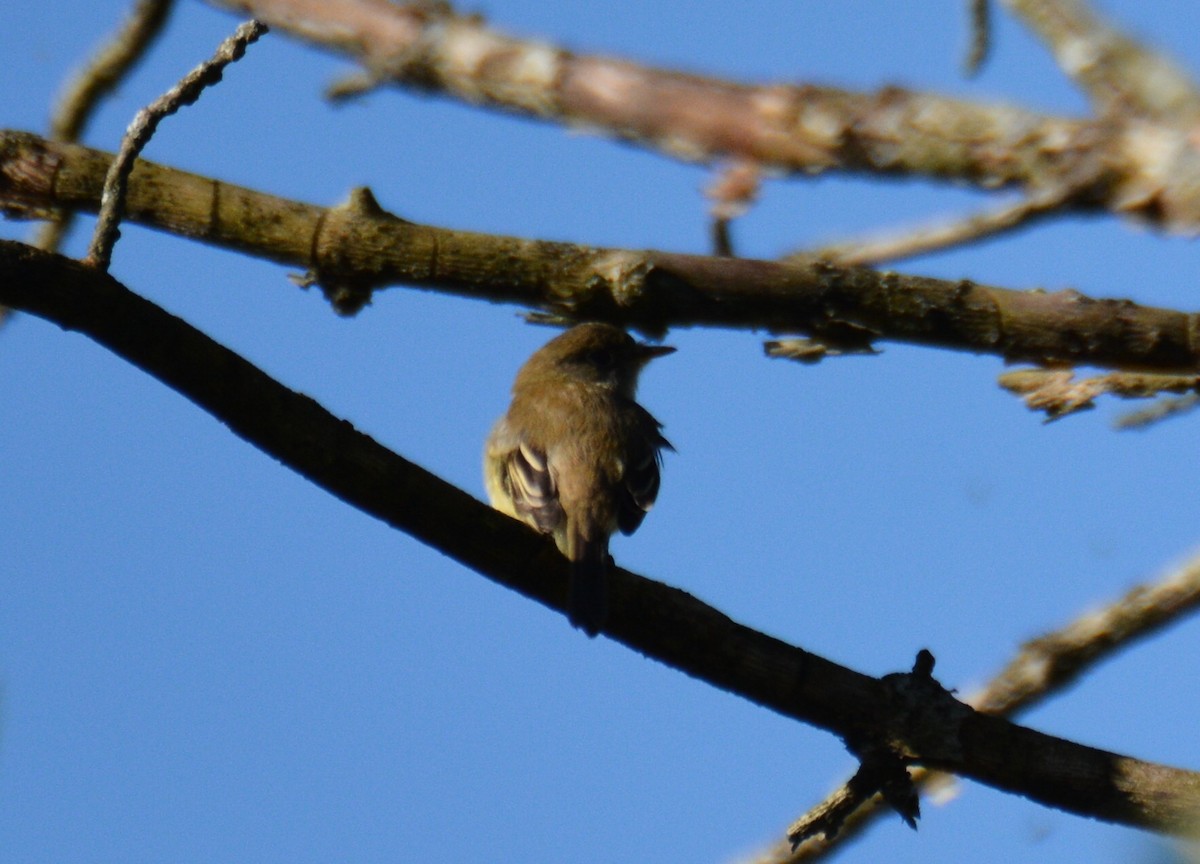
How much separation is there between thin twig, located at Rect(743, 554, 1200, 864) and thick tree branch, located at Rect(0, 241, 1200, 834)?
956 mm

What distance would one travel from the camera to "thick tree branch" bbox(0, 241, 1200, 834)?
3461mm

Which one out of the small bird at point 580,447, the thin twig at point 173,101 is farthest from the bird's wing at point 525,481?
the thin twig at point 173,101

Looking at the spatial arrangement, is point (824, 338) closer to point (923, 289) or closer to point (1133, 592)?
point (923, 289)

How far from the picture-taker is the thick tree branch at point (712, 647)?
3.46 meters

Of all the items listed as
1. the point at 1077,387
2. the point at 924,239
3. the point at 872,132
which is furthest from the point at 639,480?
the point at 872,132

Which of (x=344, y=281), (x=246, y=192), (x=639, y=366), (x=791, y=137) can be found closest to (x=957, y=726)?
(x=791, y=137)

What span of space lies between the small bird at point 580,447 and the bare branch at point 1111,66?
2058 millimetres

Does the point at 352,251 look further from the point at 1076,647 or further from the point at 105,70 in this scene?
the point at 1076,647

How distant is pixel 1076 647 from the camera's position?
512 centimetres

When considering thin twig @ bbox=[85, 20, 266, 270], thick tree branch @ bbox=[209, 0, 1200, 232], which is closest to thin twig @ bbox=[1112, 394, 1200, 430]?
thick tree branch @ bbox=[209, 0, 1200, 232]

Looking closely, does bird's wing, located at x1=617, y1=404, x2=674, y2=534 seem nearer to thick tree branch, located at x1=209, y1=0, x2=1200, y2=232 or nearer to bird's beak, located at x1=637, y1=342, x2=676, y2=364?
bird's beak, located at x1=637, y1=342, x2=676, y2=364

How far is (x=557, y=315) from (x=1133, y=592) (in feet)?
6.94

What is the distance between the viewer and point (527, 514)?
565 centimetres

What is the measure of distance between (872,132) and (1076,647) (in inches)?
106
